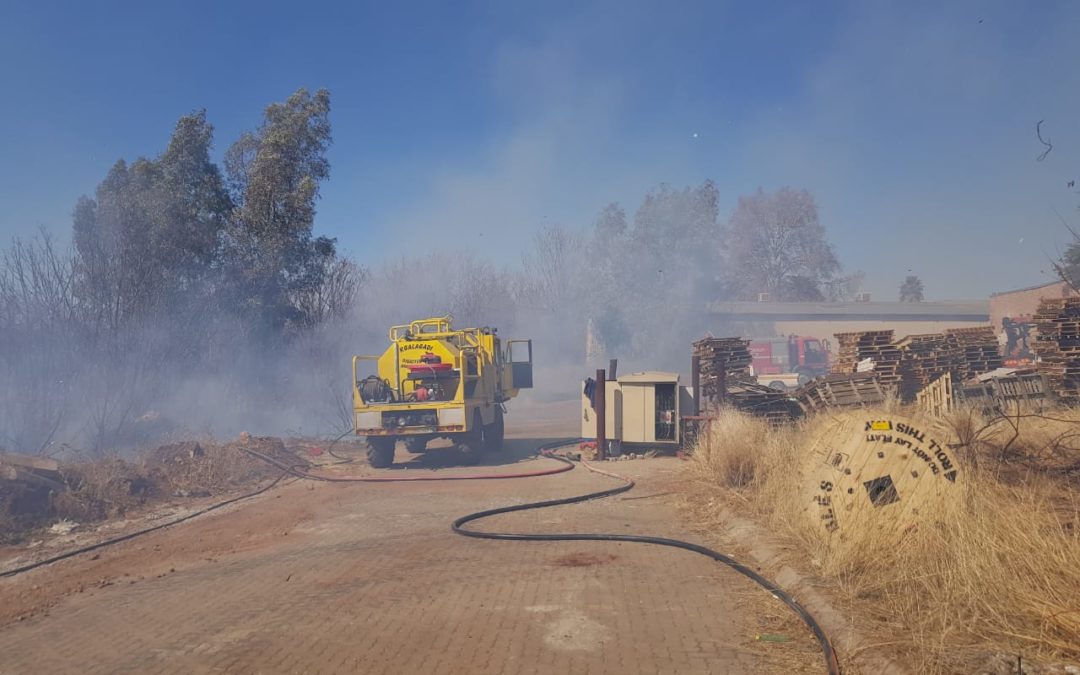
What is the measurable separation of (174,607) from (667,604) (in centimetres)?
426

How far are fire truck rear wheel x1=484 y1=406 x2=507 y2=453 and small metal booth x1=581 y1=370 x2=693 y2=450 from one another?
2682mm

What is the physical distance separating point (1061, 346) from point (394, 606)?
1603cm

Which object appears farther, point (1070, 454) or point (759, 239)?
point (759, 239)

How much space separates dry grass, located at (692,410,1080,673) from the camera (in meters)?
4.43

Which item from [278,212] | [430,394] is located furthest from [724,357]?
[278,212]

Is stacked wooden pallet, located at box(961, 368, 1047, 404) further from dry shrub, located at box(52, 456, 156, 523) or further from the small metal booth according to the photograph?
dry shrub, located at box(52, 456, 156, 523)

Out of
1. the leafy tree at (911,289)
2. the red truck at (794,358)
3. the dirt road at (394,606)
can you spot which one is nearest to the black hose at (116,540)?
the dirt road at (394,606)

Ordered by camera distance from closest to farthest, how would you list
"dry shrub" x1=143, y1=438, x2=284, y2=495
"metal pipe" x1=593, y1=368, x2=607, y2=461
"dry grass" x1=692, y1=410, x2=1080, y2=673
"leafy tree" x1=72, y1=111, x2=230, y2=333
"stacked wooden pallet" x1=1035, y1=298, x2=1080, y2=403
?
"dry grass" x1=692, y1=410, x2=1080, y2=673, "dry shrub" x1=143, y1=438, x2=284, y2=495, "metal pipe" x1=593, y1=368, x2=607, y2=461, "stacked wooden pallet" x1=1035, y1=298, x2=1080, y2=403, "leafy tree" x1=72, y1=111, x2=230, y2=333

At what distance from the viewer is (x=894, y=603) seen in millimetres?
5461

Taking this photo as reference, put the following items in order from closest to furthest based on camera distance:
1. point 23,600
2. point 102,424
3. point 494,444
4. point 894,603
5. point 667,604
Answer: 1. point 894,603
2. point 667,604
3. point 23,600
4. point 102,424
5. point 494,444

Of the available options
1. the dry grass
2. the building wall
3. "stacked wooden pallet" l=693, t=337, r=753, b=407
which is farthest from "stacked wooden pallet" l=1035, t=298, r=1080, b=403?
the building wall

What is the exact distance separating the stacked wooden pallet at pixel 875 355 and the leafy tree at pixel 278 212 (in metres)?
14.5

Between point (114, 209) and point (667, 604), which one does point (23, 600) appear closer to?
point (667, 604)

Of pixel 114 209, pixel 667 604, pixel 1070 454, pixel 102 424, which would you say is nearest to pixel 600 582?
pixel 667 604
